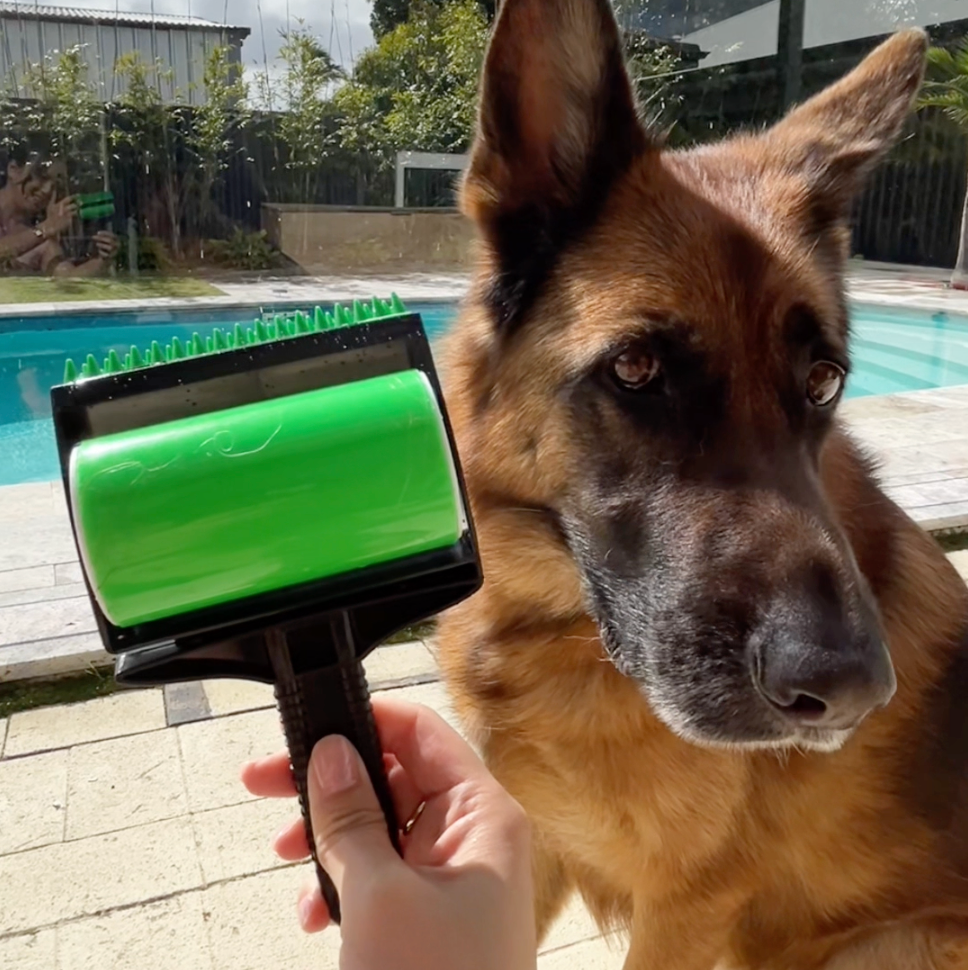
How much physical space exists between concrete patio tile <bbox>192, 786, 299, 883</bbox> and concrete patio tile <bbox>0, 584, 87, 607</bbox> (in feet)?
4.65

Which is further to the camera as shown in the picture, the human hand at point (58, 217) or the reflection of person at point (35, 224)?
the human hand at point (58, 217)

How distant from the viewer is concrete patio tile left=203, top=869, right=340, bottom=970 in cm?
201

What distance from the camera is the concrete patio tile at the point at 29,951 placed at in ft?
6.44

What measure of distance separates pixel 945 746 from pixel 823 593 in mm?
792

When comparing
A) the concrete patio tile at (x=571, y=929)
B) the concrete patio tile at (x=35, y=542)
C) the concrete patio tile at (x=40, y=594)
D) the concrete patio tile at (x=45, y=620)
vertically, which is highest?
the concrete patio tile at (x=45, y=620)

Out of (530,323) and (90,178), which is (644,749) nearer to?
(530,323)

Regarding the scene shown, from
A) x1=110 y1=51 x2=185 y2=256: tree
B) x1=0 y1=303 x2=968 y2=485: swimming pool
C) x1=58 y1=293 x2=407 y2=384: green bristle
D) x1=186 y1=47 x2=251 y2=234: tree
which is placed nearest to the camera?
x1=58 y1=293 x2=407 y2=384: green bristle

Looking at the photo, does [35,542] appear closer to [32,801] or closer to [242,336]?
[32,801]

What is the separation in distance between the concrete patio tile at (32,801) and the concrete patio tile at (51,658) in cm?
46

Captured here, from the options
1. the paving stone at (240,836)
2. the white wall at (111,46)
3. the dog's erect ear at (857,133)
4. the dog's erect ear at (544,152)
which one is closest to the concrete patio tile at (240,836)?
the paving stone at (240,836)

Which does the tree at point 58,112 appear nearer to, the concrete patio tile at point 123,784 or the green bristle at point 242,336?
the concrete patio tile at point 123,784

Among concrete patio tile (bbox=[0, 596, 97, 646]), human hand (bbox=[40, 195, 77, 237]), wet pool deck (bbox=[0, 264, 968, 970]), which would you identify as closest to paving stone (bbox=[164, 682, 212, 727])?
wet pool deck (bbox=[0, 264, 968, 970])

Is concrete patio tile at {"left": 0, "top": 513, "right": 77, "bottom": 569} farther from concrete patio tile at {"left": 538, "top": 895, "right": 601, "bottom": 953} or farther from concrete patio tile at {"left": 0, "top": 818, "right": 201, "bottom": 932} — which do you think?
concrete patio tile at {"left": 538, "top": 895, "right": 601, "bottom": 953}

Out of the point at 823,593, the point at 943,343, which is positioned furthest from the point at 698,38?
the point at 823,593
